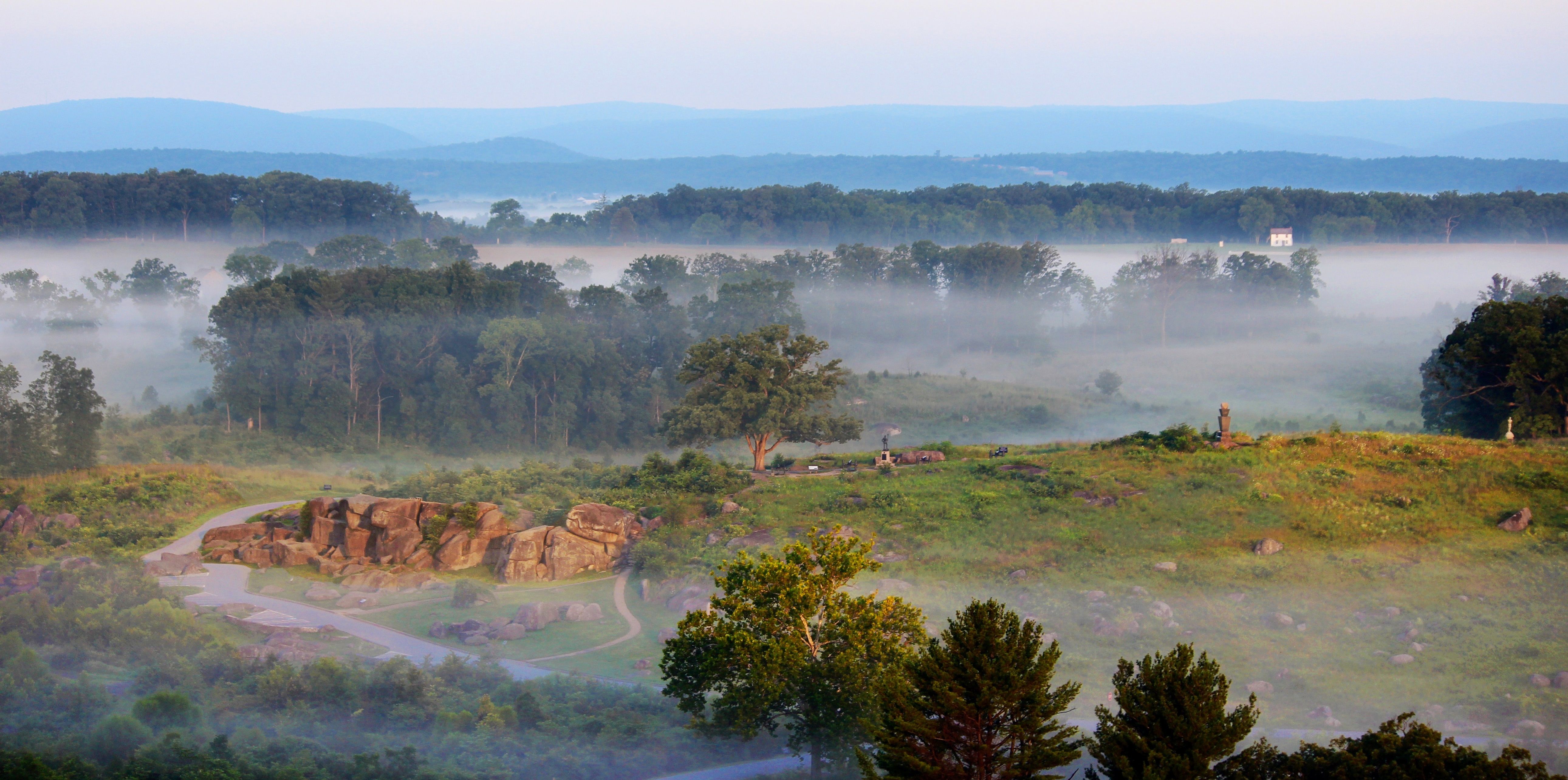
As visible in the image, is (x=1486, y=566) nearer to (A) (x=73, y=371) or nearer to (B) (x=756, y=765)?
(B) (x=756, y=765)

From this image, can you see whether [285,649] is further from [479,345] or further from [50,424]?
[479,345]

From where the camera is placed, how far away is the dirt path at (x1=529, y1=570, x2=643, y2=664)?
3109 centimetres

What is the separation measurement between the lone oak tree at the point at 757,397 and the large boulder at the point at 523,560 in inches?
480

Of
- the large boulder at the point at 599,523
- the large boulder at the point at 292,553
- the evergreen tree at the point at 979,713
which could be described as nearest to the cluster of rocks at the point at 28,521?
the large boulder at the point at 292,553

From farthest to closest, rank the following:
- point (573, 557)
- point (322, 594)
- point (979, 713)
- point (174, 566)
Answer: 1. point (573, 557)
2. point (174, 566)
3. point (322, 594)
4. point (979, 713)

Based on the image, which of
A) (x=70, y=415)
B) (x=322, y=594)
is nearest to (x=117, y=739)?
(x=322, y=594)

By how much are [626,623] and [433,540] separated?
28.6 feet

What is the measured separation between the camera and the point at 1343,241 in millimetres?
124750

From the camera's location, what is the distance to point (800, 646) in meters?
21.1

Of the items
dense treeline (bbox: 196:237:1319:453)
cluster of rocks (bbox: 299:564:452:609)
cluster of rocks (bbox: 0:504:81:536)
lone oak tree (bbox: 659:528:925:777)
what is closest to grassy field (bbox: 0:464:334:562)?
cluster of rocks (bbox: 0:504:81:536)

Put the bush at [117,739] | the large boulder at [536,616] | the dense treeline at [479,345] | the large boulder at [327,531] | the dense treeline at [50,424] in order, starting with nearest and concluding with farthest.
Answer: the bush at [117,739] < the large boulder at [536,616] < the large boulder at [327,531] < the dense treeline at [50,424] < the dense treeline at [479,345]

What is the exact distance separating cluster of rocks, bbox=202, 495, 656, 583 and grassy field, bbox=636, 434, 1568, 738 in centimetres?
250

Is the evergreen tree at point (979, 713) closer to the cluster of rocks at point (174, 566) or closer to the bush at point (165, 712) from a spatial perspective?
the bush at point (165, 712)

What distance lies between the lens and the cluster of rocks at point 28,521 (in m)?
39.0
